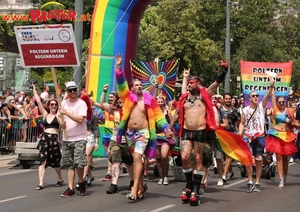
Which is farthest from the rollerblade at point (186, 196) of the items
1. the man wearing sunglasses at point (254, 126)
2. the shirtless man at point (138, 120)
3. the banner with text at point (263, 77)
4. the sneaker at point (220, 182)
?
the banner with text at point (263, 77)

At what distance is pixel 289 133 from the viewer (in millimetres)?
14289

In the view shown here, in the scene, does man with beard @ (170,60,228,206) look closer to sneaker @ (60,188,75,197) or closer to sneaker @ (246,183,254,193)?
sneaker @ (246,183,254,193)

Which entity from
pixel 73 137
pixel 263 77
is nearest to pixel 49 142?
pixel 73 137

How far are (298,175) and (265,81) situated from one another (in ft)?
9.16

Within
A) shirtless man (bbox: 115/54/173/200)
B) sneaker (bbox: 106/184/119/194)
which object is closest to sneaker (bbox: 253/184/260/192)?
shirtless man (bbox: 115/54/173/200)

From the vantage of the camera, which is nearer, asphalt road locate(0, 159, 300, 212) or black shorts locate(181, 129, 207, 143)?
asphalt road locate(0, 159, 300, 212)

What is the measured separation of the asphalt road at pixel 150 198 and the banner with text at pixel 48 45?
2254 millimetres

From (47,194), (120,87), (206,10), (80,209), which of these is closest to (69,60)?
(120,87)

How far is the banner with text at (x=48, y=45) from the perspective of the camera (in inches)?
510

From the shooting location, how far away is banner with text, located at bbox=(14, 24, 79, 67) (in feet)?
42.5

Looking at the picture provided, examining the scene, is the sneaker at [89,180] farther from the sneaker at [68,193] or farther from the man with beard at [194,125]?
the man with beard at [194,125]

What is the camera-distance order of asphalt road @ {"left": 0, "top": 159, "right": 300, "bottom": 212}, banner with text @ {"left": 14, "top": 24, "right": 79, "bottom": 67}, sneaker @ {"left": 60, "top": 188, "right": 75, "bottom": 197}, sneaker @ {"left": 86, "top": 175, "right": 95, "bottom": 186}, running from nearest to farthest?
asphalt road @ {"left": 0, "top": 159, "right": 300, "bottom": 212}
sneaker @ {"left": 60, "top": 188, "right": 75, "bottom": 197}
banner with text @ {"left": 14, "top": 24, "right": 79, "bottom": 67}
sneaker @ {"left": 86, "top": 175, "right": 95, "bottom": 186}

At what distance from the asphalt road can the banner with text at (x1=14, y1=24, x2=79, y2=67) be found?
225 cm

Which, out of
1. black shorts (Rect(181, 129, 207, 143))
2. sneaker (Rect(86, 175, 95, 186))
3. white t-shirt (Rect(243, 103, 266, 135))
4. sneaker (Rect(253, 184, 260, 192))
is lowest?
sneaker (Rect(86, 175, 95, 186))
